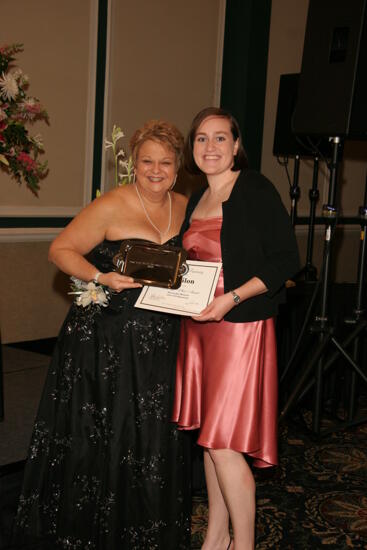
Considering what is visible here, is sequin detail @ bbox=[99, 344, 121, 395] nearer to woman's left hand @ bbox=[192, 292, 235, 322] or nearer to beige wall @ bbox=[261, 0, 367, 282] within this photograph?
woman's left hand @ bbox=[192, 292, 235, 322]

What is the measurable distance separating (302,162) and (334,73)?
11.8 ft

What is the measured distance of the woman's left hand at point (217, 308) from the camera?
220 centimetres

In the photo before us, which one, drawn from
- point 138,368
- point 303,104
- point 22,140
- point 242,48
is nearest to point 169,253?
point 138,368

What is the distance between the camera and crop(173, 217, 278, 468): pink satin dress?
7.48 ft

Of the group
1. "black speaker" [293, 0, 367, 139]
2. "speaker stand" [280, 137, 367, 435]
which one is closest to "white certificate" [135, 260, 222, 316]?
"speaker stand" [280, 137, 367, 435]

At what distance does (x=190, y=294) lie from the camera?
7.41ft

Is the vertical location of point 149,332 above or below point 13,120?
below

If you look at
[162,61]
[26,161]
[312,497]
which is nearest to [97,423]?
[312,497]

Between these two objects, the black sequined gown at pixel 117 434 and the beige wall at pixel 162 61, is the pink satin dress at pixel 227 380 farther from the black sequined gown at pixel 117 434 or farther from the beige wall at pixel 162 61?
the beige wall at pixel 162 61

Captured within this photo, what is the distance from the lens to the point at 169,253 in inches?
91.2

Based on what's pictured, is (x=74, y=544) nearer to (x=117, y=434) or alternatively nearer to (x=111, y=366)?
(x=117, y=434)

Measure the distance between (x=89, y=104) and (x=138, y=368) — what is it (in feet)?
10.7

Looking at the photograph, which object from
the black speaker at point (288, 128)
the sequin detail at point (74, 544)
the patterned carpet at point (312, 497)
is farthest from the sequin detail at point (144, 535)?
the black speaker at point (288, 128)

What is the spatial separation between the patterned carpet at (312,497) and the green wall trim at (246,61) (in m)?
3.22
